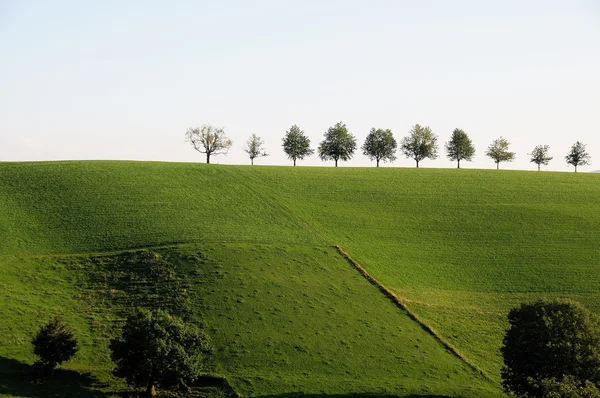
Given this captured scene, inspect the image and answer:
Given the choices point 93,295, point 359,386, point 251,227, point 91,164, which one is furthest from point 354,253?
point 91,164

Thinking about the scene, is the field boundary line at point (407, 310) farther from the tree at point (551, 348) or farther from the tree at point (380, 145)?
the tree at point (380, 145)

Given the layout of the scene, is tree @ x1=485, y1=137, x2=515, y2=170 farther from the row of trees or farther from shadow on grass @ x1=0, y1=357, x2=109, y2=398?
shadow on grass @ x1=0, y1=357, x2=109, y2=398

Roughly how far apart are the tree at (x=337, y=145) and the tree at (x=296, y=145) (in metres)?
3.31

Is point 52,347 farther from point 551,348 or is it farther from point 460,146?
point 460,146

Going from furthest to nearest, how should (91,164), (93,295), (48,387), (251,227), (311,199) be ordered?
(91,164) → (311,199) → (251,227) → (93,295) → (48,387)

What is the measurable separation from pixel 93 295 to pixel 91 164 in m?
44.5

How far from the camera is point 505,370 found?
1763 inches

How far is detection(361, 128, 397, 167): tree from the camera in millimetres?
139875

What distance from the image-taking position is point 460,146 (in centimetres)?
14150

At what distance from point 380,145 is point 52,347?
350 feet

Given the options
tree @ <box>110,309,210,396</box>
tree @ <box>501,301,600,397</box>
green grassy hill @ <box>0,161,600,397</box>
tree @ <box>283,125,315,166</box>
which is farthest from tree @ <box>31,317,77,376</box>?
tree @ <box>283,125,315,166</box>

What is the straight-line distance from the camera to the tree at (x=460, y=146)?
14138cm

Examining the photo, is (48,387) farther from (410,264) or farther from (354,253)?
(410,264)

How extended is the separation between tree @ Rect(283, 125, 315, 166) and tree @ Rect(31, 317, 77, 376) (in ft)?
317
